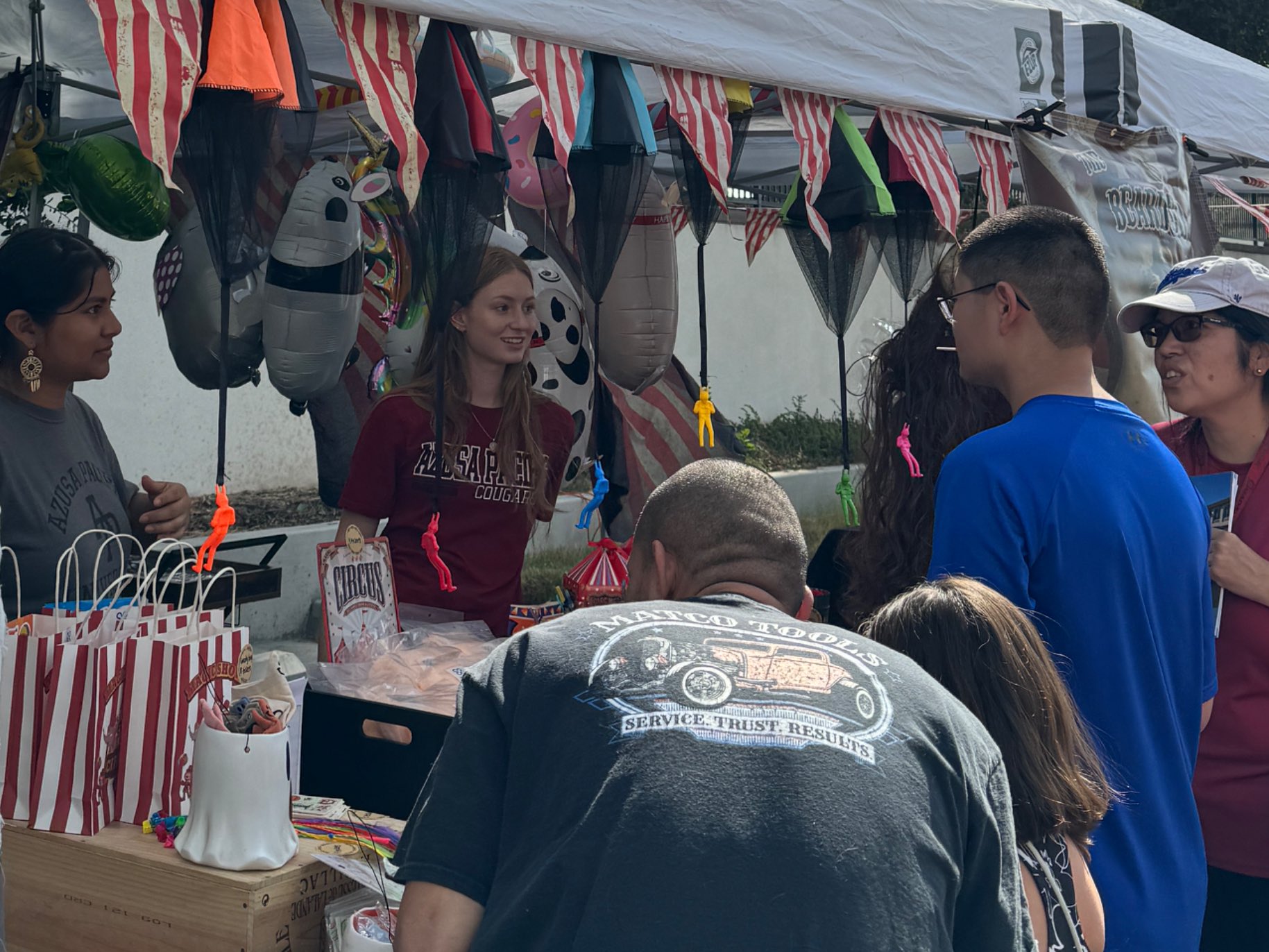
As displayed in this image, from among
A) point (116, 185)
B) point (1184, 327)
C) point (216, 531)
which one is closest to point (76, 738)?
point (216, 531)

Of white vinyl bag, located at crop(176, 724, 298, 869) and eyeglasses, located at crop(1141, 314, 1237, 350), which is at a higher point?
eyeglasses, located at crop(1141, 314, 1237, 350)

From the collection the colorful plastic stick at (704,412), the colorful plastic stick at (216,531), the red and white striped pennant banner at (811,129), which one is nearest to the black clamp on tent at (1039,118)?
the red and white striped pennant banner at (811,129)

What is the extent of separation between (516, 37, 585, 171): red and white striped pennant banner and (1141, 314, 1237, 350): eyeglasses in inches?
50.9

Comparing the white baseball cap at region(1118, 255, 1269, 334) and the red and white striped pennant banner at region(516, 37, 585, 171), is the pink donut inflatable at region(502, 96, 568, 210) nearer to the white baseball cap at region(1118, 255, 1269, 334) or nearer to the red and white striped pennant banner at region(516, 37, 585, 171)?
the red and white striped pennant banner at region(516, 37, 585, 171)

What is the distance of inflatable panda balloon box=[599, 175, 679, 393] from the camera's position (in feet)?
11.4

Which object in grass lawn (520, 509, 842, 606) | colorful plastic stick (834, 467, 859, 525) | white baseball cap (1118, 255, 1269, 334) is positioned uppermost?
white baseball cap (1118, 255, 1269, 334)

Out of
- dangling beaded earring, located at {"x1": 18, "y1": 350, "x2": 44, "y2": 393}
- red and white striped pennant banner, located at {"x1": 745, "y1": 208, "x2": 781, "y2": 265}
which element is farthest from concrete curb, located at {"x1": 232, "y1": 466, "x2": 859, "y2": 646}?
dangling beaded earring, located at {"x1": 18, "y1": 350, "x2": 44, "y2": 393}

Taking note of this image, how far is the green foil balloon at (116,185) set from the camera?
12.7ft

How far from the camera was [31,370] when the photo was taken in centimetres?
283

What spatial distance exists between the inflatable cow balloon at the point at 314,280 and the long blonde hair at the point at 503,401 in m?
0.54

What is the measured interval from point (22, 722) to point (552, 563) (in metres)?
7.35

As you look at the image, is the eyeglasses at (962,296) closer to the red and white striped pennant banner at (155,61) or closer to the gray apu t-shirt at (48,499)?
the red and white striped pennant banner at (155,61)

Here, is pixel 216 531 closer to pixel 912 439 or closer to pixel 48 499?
pixel 48 499

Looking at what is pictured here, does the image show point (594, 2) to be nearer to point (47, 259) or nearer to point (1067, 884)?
point (47, 259)
